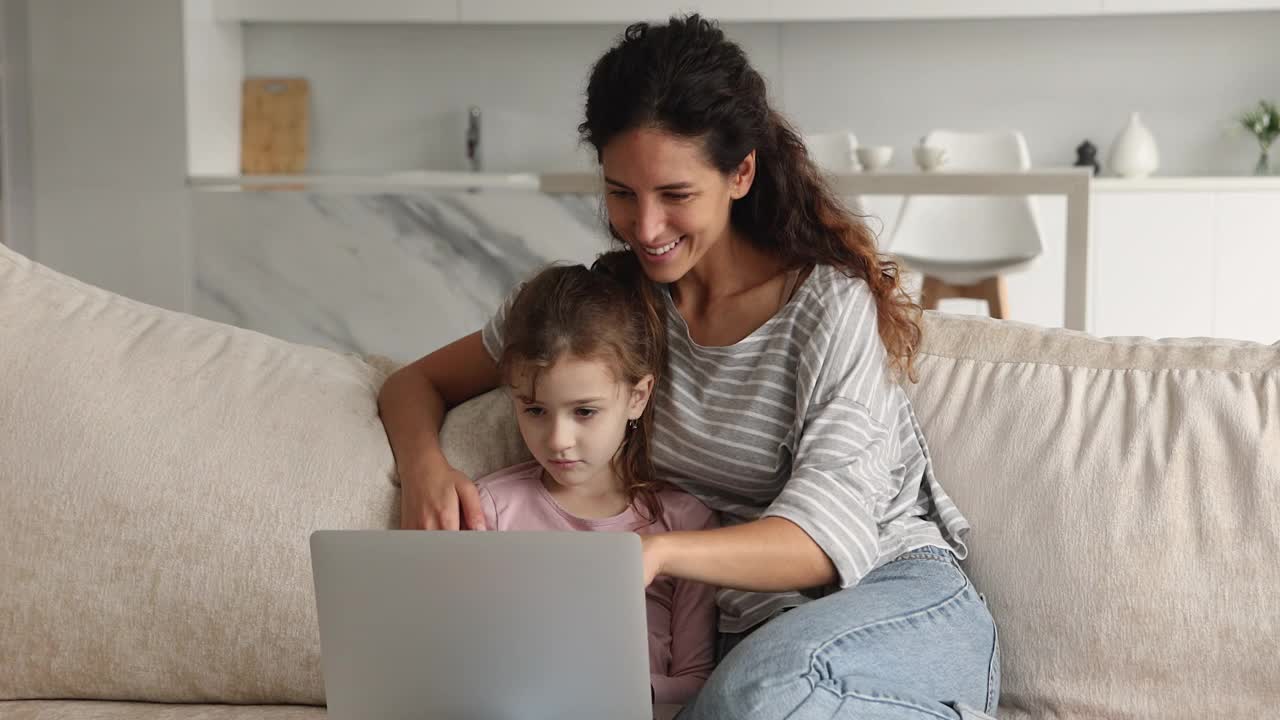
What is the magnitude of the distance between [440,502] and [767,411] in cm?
38

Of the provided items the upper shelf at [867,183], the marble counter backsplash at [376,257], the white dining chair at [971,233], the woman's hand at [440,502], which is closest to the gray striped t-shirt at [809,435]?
the woman's hand at [440,502]

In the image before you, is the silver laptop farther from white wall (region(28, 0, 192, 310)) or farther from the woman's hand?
white wall (region(28, 0, 192, 310))

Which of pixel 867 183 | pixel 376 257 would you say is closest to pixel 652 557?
pixel 867 183

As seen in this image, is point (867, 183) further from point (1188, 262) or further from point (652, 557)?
point (1188, 262)

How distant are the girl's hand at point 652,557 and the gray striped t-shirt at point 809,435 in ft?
0.54

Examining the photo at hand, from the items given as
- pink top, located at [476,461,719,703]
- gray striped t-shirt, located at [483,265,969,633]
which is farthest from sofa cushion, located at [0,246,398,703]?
gray striped t-shirt, located at [483,265,969,633]

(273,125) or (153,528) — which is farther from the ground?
(273,125)

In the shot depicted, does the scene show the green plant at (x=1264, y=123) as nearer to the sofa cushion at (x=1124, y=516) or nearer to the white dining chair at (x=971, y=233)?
the white dining chair at (x=971, y=233)

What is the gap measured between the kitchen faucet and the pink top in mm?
3788

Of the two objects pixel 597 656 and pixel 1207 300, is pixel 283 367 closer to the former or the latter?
pixel 597 656

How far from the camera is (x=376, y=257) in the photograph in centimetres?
421

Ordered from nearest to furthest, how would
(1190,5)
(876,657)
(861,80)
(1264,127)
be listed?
(876,657)
(1190,5)
(1264,127)
(861,80)

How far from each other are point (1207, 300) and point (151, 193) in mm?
3756

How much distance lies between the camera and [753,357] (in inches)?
62.1
